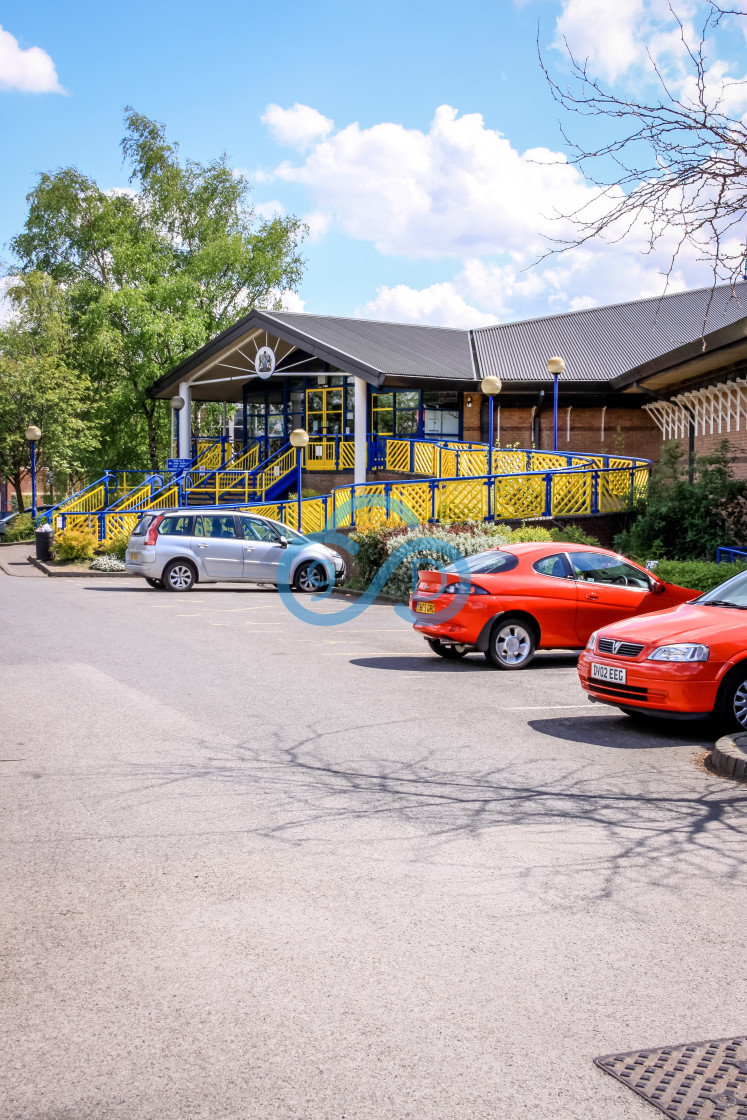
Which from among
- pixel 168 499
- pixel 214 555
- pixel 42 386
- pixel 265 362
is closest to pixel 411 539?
pixel 214 555

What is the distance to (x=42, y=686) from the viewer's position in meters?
10.1

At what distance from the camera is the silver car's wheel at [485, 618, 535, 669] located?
1205 cm

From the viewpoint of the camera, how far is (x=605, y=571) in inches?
495

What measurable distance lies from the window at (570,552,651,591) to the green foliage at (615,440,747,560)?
24.8 feet

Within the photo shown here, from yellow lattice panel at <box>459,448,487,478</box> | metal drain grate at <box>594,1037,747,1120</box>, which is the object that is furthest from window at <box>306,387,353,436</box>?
metal drain grate at <box>594,1037,747,1120</box>

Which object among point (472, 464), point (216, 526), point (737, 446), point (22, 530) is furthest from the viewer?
point (22, 530)

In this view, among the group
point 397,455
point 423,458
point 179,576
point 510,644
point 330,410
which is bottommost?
point 510,644

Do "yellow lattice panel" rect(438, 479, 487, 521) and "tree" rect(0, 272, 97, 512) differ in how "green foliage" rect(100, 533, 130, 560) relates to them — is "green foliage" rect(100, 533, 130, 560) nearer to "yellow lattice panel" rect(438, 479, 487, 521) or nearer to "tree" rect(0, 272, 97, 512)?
"yellow lattice panel" rect(438, 479, 487, 521)

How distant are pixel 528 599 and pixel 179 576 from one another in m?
11.6

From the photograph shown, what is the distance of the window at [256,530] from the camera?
22.2m

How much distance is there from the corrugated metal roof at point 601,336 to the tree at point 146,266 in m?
13.8

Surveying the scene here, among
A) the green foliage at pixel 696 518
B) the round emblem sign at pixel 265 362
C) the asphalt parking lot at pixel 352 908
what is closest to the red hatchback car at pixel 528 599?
the asphalt parking lot at pixel 352 908

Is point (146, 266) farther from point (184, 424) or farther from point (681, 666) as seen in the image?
point (681, 666)

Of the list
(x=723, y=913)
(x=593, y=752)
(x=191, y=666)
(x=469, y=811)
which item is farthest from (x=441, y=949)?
(x=191, y=666)
